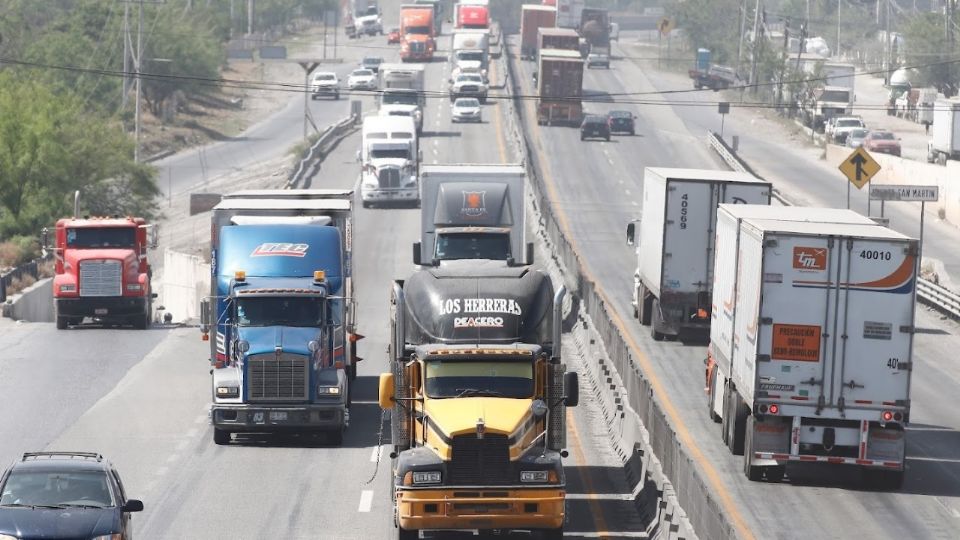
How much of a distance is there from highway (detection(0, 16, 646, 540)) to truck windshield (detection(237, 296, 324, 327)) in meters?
2.28

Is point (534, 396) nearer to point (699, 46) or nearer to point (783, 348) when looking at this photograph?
point (783, 348)

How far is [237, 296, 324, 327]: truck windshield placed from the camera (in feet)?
95.3

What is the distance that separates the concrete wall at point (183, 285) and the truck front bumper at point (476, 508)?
41624 mm

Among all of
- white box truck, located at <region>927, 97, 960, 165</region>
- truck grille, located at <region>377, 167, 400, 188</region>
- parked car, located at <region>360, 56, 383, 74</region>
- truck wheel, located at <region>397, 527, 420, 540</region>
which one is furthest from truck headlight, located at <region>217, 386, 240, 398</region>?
parked car, located at <region>360, 56, 383, 74</region>

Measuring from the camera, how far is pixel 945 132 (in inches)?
3482

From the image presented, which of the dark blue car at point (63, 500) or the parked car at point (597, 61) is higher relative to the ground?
the parked car at point (597, 61)

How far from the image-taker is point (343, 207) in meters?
32.7

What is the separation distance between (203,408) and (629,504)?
11.8 m

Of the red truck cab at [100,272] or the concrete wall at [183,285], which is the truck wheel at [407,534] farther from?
the concrete wall at [183,285]

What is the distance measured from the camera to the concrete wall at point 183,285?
6206cm

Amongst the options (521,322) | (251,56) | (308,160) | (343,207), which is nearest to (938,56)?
(251,56)

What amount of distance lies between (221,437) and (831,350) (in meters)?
10.9

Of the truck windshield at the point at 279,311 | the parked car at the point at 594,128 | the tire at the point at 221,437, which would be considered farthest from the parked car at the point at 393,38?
the tire at the point at 221,437

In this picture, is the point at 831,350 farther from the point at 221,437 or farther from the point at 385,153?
the point at 385,153
